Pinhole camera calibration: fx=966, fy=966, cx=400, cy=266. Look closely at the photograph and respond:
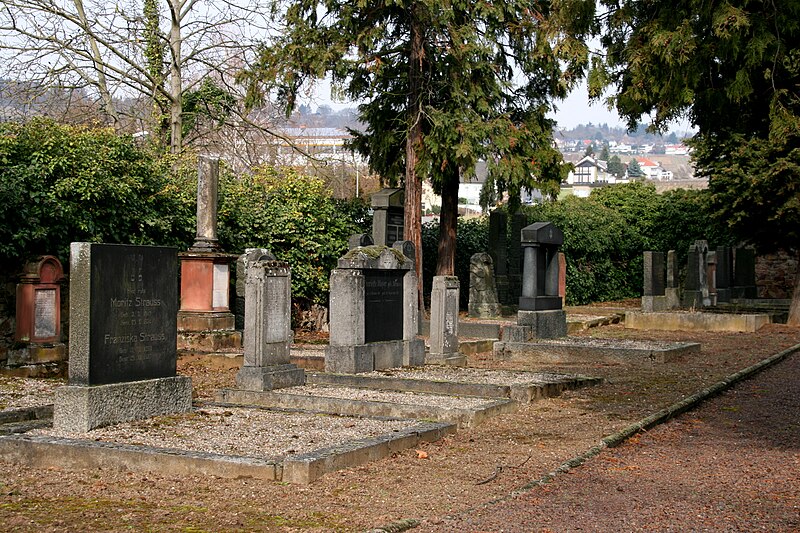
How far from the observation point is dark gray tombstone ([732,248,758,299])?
30125mm

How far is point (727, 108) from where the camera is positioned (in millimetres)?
20844

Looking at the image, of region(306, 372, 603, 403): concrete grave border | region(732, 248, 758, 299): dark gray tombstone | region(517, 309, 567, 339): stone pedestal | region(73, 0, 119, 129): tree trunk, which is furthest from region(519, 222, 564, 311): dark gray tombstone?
region(732, 248, 758, 299): dark gray tombstone

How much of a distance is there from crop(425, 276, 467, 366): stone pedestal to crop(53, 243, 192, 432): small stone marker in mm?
5431

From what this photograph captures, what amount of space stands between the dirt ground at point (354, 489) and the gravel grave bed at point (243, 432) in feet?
1.90

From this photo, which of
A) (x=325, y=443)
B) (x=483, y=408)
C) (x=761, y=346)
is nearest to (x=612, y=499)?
(x=325, y=443)

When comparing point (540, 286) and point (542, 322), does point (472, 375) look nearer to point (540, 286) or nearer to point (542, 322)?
point (542, 322)

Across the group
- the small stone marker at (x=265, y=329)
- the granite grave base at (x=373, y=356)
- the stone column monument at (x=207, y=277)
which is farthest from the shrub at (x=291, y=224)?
the small stone marker at (x=265, y=329)

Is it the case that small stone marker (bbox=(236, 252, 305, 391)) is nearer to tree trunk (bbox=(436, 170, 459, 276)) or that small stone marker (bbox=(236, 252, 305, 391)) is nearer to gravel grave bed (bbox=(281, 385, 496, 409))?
gravel grave bed (bbox=(281, 385, 496, 409))

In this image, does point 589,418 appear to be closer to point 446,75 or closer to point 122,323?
point 122,323

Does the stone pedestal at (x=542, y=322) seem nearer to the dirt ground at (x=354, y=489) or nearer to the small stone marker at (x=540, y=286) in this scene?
the small stone marker at (x=540, y=286)

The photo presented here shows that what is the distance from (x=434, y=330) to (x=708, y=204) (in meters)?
10.8

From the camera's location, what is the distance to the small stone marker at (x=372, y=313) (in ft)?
42.1

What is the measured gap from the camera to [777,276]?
34.2 meters

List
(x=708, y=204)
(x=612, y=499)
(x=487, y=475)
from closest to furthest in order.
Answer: (x=612, y=499) < (x=487, y=475) < (x=708, y=204)
